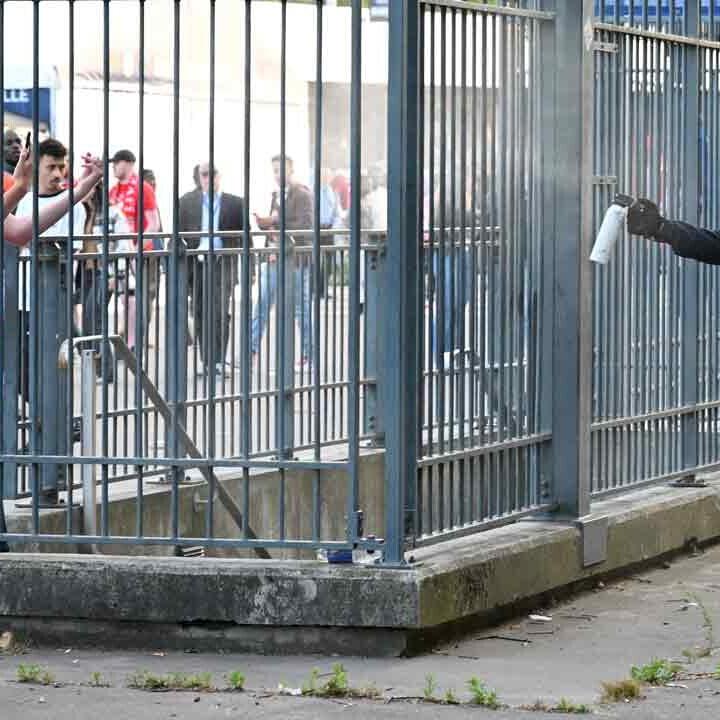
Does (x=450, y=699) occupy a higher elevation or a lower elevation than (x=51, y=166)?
lower

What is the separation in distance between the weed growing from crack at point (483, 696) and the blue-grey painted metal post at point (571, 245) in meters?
Answer: 1.88

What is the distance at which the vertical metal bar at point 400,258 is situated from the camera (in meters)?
6.77

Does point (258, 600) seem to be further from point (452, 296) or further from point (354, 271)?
point (452, 296)

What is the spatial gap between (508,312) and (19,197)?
185cm

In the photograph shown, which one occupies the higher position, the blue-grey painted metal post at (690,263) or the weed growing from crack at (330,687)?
the blue-grey painted metal post at (690,263)

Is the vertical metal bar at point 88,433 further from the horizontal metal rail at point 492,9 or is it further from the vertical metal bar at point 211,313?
the horizontal metal rail at point 492,9

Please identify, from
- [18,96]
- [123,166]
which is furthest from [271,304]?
[18,96]

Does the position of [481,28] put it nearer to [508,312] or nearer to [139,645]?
[508,312]

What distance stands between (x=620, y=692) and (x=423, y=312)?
1.53 metres

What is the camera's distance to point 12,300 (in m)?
8.04

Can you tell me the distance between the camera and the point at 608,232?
7.71m

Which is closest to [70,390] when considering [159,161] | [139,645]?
[139,645]

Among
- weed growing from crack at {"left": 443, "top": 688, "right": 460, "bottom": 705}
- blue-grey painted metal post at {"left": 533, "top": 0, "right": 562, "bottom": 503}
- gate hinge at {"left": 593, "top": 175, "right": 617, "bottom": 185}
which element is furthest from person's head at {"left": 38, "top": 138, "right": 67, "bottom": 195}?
weed growing from crack at {"left": 443, "top": 688, "right": 460, "bottom": 705}

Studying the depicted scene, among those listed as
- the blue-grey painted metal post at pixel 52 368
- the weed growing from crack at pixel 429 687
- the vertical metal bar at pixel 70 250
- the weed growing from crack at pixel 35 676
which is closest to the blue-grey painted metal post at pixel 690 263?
the blue-grey painted metal post at pixel 52 368
